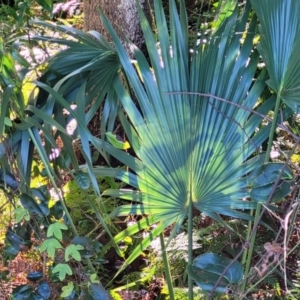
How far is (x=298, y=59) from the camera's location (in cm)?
108

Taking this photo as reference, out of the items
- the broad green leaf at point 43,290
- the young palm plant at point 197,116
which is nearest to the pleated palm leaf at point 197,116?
the young palm plant at point 197,116

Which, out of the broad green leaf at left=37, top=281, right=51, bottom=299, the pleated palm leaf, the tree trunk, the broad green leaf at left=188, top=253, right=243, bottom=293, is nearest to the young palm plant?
the pleated palm leaf

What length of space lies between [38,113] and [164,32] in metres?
0.42

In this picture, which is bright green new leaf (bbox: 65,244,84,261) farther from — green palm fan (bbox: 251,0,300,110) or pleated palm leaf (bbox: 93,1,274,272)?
green palm fan (bbox: 251,0,300,110)

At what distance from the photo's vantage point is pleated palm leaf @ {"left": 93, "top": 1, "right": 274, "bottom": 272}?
1208 millimetres

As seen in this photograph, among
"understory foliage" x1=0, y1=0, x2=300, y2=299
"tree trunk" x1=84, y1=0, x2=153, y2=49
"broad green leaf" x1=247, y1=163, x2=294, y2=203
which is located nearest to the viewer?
"broad green leaf" x1=247, y1=163, x2=294, y2=203

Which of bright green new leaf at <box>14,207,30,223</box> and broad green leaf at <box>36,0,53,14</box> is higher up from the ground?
broad green leaf at <box>36,0,53,14</box>

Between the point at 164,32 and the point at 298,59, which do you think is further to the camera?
the point at 164,32

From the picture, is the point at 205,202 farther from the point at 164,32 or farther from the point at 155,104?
the point at 164,32

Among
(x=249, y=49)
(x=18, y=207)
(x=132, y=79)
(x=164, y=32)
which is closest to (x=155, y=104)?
(x=132, y=79)

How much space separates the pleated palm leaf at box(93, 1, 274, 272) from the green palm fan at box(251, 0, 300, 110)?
0.28ft

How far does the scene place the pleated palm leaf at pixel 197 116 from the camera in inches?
47.6

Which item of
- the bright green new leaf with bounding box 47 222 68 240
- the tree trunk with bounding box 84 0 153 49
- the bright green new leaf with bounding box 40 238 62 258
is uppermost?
the tree trunk with bounding box 84 0 153 49

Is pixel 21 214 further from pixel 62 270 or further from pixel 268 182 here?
pixel 268 182
